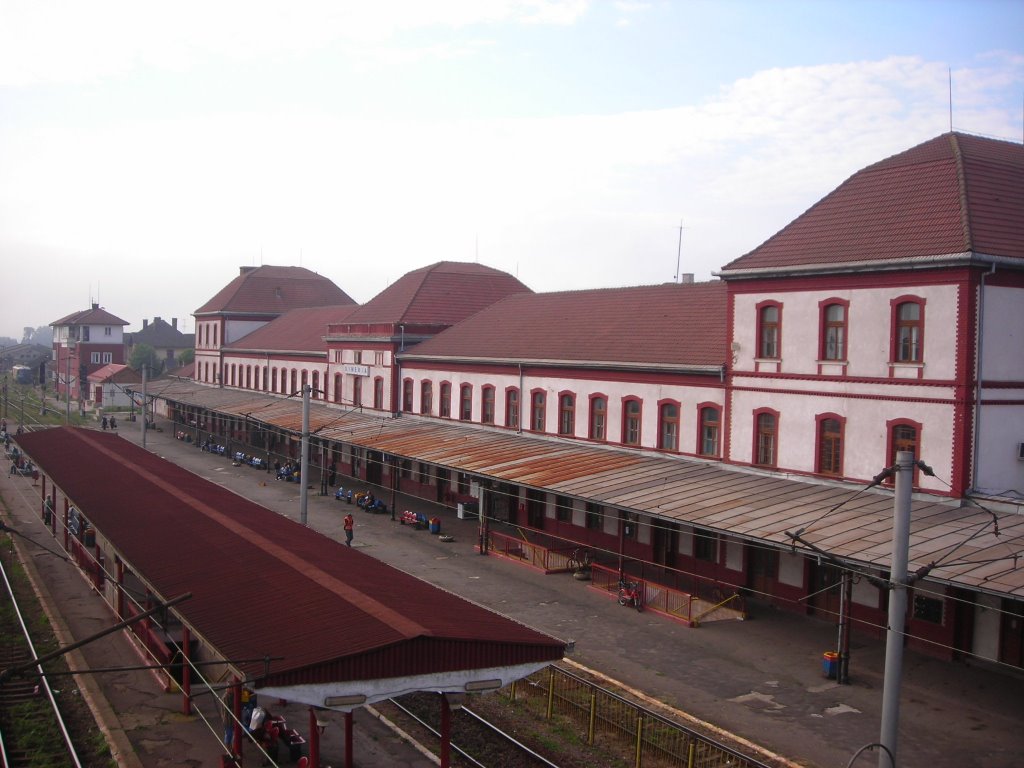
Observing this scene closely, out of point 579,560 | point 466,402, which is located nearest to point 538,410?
point 466,402

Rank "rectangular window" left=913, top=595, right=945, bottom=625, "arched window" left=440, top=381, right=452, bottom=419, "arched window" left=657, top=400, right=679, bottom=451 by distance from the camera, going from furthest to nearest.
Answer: "arched window" left=440, top=381, right=452, bottom=419, "arched window" left=657, top=400, right=679, bottom=451, "rectangular window" left=913, top=595, right=945, bottom=625

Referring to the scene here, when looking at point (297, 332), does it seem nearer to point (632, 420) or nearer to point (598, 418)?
point (598, 418)

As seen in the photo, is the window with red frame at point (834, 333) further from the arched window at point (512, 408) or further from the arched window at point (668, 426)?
the arched window at point (512, 408)

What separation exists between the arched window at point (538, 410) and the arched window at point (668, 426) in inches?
269

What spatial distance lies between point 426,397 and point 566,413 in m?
11.6

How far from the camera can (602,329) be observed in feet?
122

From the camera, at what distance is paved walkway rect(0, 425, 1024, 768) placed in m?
16.9

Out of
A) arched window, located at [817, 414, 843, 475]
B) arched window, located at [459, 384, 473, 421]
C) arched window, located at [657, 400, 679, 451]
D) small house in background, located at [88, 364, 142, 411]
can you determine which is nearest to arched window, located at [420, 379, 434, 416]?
arched window, located at [459, 384, 473, 421]

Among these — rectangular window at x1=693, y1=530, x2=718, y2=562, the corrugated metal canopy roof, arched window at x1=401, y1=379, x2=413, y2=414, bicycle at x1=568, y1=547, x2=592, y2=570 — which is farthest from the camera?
arched window at x1=401, y1=379, x2=413, y2=414

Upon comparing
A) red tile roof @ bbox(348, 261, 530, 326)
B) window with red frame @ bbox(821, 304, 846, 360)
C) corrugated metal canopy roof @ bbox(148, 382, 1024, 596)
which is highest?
red tile roof @ bbox(348, 261, 530, 326)

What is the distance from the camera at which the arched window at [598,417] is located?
34344 millimetres

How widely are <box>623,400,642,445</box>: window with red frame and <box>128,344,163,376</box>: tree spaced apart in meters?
95.7

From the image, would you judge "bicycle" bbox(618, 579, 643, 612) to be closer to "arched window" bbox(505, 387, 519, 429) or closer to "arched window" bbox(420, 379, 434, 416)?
"arched window" bbox(505, 387, 519, 429)

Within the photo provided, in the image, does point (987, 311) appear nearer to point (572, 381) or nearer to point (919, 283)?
point (919, 283)
